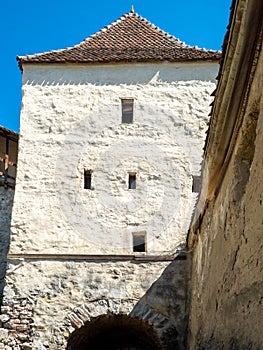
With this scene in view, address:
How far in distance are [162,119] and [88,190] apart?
2.12 m

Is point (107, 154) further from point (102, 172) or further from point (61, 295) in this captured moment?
point (61, 295)

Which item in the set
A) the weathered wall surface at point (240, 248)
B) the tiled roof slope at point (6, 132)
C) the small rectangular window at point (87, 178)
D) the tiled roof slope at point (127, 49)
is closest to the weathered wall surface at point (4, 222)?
the tiled roof slope at point (6, 132)

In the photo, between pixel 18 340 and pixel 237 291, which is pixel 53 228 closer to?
pixel 18 340

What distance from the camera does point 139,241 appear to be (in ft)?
33.7

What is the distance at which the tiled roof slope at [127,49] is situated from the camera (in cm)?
1115

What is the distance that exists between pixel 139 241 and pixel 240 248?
663 centimetres

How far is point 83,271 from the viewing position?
32.1 ft

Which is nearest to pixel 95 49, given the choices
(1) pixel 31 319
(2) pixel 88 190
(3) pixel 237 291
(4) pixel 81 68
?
(4) pixel 81 68

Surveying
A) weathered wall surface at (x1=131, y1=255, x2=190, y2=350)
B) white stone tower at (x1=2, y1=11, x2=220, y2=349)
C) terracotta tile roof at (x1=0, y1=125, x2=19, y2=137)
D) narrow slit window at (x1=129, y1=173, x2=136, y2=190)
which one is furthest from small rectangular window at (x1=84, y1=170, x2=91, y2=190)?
terracotta tile roof at (x1=0, y1=125, x2=19, y2=137)

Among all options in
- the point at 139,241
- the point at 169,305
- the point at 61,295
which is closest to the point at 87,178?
the point at 139,241

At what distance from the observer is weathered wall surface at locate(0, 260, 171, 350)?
9.34m

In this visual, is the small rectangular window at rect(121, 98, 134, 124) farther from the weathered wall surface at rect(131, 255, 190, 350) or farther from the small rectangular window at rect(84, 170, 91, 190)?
the weathered wall surface at rect(131, 255, 190, 350)

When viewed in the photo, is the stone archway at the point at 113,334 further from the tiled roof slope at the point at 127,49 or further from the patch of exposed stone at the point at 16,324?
the tiled roof slope at the point at 127,49

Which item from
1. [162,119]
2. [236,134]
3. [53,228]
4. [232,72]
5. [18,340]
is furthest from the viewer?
[162,119]
